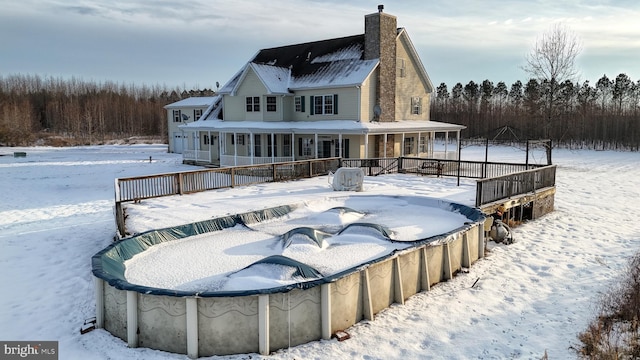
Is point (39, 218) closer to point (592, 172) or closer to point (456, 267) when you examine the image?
point (456, 267)

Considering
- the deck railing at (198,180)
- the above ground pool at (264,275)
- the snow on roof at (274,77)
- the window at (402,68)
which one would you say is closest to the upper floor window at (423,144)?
the window at (402,68)

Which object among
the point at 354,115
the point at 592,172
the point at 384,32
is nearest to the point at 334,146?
the point at 354,115

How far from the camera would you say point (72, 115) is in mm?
74812

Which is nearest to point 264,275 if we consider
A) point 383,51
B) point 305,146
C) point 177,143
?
point 305,146

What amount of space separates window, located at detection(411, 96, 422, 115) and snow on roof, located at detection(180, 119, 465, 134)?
32.0 inches

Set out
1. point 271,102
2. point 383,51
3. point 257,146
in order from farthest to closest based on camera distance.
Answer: point 257,146, point 271,102, point 383,51

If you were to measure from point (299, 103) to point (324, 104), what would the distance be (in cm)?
217

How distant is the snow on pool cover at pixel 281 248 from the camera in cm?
765

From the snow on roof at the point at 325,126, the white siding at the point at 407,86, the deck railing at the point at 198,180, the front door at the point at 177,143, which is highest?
the white siding at the point at 407,86

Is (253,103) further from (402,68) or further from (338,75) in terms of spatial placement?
(402,68)

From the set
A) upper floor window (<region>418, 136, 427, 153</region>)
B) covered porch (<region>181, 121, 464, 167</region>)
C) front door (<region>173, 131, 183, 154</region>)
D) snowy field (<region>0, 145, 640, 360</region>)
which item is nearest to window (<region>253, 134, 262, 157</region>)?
covered porch (<region>181, 121, 464, 167</region>)

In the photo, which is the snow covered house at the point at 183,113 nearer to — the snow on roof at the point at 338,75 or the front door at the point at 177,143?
the front door at the point at 177,143

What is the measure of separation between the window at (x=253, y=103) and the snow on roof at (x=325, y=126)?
1012 millimetres

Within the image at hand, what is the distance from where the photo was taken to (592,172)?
30531mm
